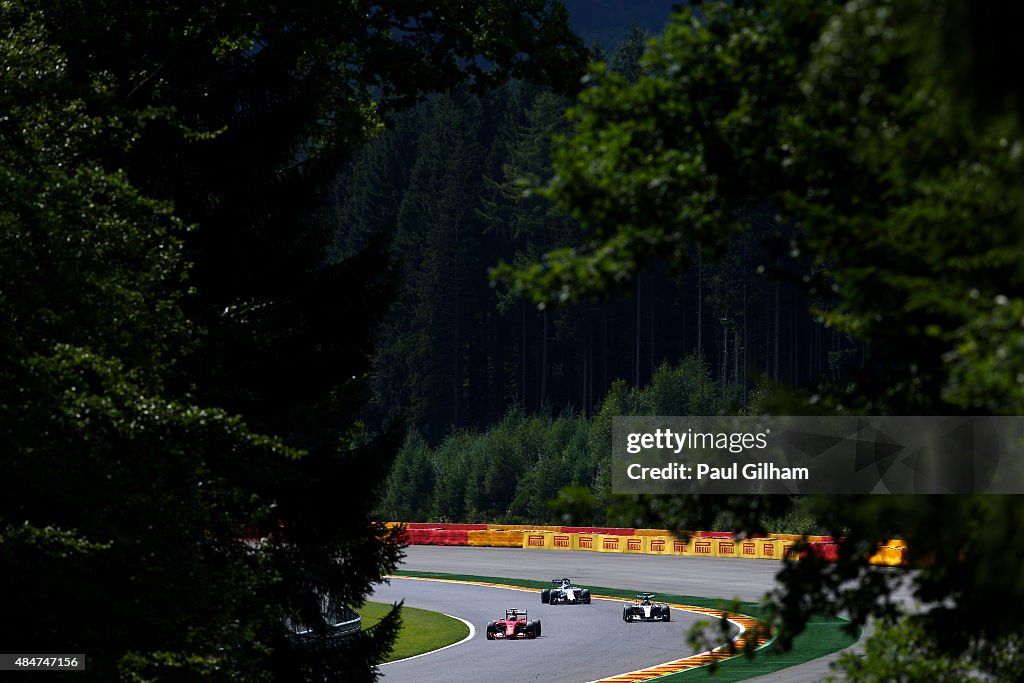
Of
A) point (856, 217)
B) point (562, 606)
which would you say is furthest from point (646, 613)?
point (856, 217)

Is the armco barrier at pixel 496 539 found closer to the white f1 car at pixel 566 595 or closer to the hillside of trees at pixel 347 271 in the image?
the white f1 car at pixel 566 595

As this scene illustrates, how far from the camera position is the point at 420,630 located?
128 feet

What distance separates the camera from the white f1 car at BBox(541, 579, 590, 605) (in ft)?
144

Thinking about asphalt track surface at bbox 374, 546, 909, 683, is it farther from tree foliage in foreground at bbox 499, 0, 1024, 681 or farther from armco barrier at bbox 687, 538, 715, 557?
tree foliage in foreground at bbox 499, 0, 1024, 681

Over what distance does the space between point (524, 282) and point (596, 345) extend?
104199mm

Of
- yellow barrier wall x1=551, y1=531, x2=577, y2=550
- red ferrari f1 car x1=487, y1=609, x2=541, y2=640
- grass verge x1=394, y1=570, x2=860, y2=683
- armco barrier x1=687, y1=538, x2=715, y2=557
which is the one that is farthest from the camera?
yellow barrier wall x1=551, y1=531, x2=577, y2=550

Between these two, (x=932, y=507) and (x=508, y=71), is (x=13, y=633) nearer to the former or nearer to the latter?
(x=932, y=507)

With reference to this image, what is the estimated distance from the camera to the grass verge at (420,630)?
35.2 m

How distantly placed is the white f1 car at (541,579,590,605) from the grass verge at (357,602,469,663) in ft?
12.7

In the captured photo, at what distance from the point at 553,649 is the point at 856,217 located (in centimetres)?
2886

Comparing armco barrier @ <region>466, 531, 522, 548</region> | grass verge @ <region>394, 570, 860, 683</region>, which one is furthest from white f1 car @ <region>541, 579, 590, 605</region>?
armco barrier @ <region>466, 531, 522, 548</region>

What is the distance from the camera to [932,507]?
638 centimetres

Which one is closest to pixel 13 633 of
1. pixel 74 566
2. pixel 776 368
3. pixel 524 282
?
pixel 74 566

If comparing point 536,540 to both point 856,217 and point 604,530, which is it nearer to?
point 604,530
